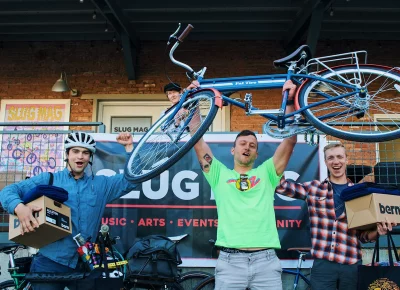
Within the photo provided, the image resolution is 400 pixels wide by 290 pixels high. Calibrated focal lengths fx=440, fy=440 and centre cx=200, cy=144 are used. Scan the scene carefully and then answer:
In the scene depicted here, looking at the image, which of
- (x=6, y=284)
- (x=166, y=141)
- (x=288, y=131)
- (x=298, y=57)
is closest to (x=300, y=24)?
(x=298, y=57)

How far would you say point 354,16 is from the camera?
7.21 m

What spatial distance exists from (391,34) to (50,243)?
6982 mm

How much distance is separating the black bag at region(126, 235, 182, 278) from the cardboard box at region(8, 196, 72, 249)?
0.84 metres

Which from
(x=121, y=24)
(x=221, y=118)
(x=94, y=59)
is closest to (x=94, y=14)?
(x=121, y=24)

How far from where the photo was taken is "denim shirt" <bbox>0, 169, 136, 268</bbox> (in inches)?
127

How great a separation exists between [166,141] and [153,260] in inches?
41.3

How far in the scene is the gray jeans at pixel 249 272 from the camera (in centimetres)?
301

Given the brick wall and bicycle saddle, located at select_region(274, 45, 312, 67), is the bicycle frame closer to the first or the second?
bicycle saddle, located at select_region(274, 45, 312, 67)

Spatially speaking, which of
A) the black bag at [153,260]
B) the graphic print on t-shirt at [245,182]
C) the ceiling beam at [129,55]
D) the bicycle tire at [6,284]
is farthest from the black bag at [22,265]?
the ceiling beam at [129,55]

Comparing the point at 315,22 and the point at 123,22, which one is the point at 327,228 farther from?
the point at 123,22

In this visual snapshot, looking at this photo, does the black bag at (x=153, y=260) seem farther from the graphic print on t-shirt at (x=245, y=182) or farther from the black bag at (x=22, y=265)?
the black bag at (x=22, y=265)

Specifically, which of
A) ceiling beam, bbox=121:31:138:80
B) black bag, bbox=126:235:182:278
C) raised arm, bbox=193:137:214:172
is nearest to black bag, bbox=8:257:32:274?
black bag, bbox=126:235:182:278

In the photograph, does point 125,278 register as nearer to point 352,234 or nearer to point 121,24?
point 352,234

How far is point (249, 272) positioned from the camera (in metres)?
3.03
